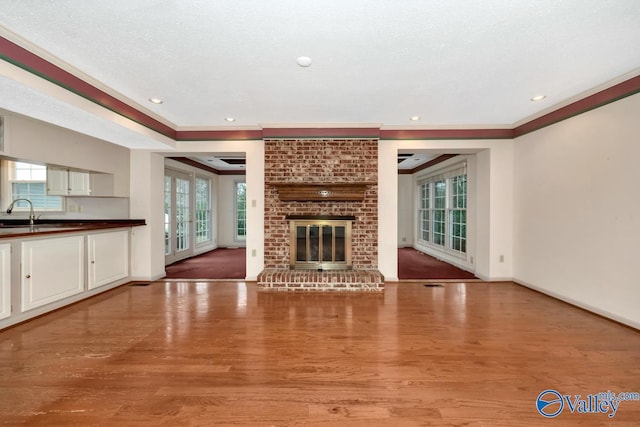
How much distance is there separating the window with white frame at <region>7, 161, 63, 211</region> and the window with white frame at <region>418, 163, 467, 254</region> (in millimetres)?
7415

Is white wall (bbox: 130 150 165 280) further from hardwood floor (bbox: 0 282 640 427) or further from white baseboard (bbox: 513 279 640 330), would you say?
white baseboard (bbox: 513 279 640 330)

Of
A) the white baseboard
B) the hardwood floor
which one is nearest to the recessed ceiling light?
the hardwood floor

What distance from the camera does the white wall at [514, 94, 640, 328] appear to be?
Result: 2688 mm

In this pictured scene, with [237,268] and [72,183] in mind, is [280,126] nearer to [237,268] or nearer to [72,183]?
[237,268]

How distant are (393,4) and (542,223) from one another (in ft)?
11.9

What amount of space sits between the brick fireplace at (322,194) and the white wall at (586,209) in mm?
2267

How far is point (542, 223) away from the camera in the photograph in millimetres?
3736

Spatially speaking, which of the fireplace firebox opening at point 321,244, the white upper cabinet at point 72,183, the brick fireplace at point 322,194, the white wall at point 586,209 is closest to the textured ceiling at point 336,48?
the white wall at point 586,209

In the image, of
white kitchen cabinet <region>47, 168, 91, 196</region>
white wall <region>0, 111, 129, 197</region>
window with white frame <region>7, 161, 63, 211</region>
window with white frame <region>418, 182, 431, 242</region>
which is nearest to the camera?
white wall <region>0, 111, 129, 197</region>

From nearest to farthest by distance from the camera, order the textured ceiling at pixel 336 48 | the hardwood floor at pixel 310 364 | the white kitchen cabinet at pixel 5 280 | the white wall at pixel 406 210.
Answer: the hardwood floor at pixel 310 364 < the textured ceiling at pixel 336 48 < the white kitchen cabinet at pixel 5 280 < the white wall at pixel 406 210

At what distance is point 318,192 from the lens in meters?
4.07

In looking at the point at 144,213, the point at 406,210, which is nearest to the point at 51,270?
the point at 144,213

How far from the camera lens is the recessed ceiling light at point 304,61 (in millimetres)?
2341

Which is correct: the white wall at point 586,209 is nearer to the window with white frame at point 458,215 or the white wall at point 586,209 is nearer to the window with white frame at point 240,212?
the window with white frame at point 458,215
